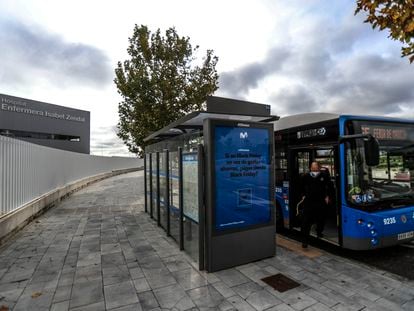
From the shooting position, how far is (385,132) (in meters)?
4.98

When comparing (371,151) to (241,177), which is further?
(241,177)

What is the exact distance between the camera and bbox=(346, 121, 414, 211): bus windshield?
4566mm

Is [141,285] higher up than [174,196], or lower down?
lower down

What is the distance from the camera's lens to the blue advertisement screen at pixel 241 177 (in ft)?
14.3

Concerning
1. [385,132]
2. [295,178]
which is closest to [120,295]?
[295,178]

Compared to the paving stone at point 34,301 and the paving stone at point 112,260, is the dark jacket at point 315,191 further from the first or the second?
the paving stone at point 34,301

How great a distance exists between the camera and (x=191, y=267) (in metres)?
4.48

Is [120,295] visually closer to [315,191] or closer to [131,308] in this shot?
[131,308]

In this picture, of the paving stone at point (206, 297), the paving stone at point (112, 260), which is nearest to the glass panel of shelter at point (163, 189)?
the paving stone at point (112, 260)

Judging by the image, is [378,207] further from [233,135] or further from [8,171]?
[8,171]

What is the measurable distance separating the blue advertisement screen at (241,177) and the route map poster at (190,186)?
49 centimetres

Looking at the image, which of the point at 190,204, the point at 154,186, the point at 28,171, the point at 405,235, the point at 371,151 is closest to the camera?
the point at 371,151

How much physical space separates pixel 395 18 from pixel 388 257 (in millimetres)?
4349

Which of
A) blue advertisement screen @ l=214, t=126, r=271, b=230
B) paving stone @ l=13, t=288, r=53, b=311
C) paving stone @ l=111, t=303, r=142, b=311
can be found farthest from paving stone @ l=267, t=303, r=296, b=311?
paving stone @ l=13, t=288, r=53, b=311
